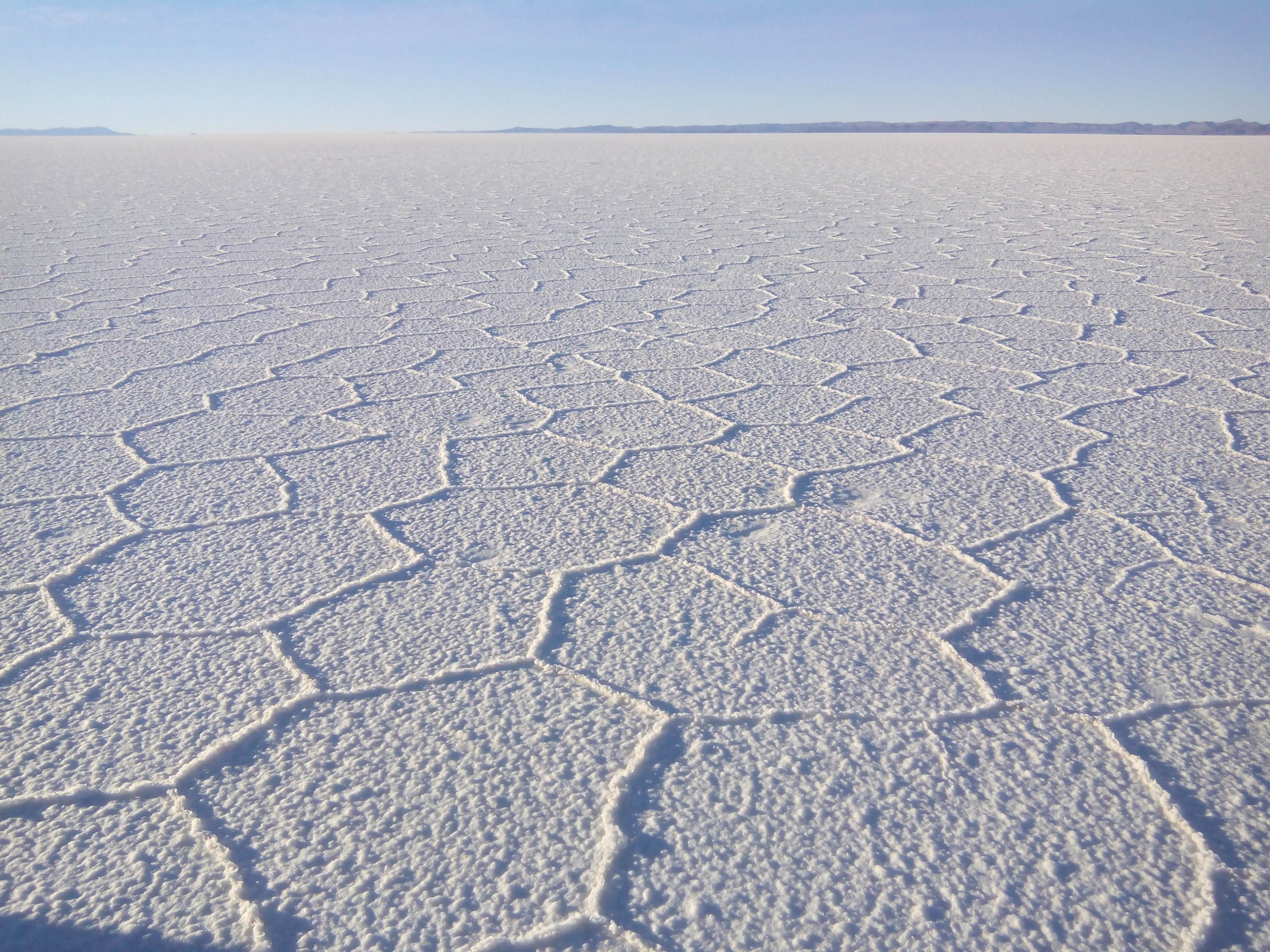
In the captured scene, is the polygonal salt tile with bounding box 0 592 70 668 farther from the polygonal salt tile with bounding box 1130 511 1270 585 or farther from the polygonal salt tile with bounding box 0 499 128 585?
the polygonal salt tile with bounding box 1130 511 1270 585

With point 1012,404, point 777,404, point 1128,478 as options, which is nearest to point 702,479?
point 777,404

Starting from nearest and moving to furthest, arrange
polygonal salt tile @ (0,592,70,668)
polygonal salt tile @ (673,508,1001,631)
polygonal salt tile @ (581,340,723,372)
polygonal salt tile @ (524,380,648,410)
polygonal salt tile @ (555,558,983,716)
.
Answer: polygonal salt tile @ (555,558,983,716) < polygonal salt tile @ (0,592,70,668) < polygonal salt tile @ (673,508,1001,631) < polygonal salt tile @ (524,380,648,410) < polygonal salt tile @ (581,340,723,372)

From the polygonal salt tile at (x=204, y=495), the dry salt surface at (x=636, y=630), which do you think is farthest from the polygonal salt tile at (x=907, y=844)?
the polygonal salt tile at (x=204, y=495)

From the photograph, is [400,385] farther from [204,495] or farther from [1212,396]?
[1212,396]

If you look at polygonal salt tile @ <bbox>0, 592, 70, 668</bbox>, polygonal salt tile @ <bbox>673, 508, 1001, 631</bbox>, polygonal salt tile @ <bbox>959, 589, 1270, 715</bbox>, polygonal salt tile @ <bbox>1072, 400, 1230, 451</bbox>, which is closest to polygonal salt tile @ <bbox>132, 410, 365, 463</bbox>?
polygonal salt tile @ <bbox>0, 592, 70, 668</bbox>

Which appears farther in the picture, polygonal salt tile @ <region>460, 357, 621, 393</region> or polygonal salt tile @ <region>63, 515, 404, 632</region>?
polygonal salt tile @ <region>460, 357, 621, 393</region>

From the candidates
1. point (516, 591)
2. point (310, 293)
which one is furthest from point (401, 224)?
point (516, 591)
